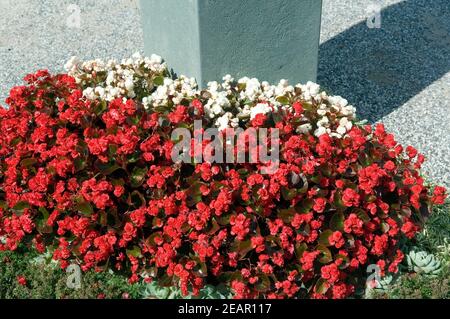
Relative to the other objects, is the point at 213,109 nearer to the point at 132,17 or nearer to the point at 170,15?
the point at 170,15

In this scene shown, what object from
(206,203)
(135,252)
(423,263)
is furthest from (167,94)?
(423,263)

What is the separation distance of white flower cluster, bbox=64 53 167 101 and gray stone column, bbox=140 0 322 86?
188mm

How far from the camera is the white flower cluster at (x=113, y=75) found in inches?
141

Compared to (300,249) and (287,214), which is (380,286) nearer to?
(300,249)

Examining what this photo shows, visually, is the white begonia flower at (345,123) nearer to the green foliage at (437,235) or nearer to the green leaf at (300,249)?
the green foliage at (437,235)

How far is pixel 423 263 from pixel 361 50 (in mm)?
2926

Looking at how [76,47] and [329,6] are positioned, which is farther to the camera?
[329,6]

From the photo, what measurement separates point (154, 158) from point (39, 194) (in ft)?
2.03

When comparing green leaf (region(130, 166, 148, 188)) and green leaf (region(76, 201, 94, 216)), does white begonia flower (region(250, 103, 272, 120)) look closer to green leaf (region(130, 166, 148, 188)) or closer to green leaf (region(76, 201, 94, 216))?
green leaf (region(130, 166, 148, 188))

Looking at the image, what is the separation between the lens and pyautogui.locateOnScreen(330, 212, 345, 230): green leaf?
9.67 feet

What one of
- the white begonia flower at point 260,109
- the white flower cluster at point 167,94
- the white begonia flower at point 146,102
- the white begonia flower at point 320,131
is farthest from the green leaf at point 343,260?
the white begonia flower at point 146,102

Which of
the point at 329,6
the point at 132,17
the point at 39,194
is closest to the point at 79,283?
the point at 39,194

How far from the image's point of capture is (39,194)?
305 cm

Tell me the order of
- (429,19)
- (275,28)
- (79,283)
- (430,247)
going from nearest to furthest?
1. (79,283)
2. (430,247)
3. (275,28)
4. (429,19)
